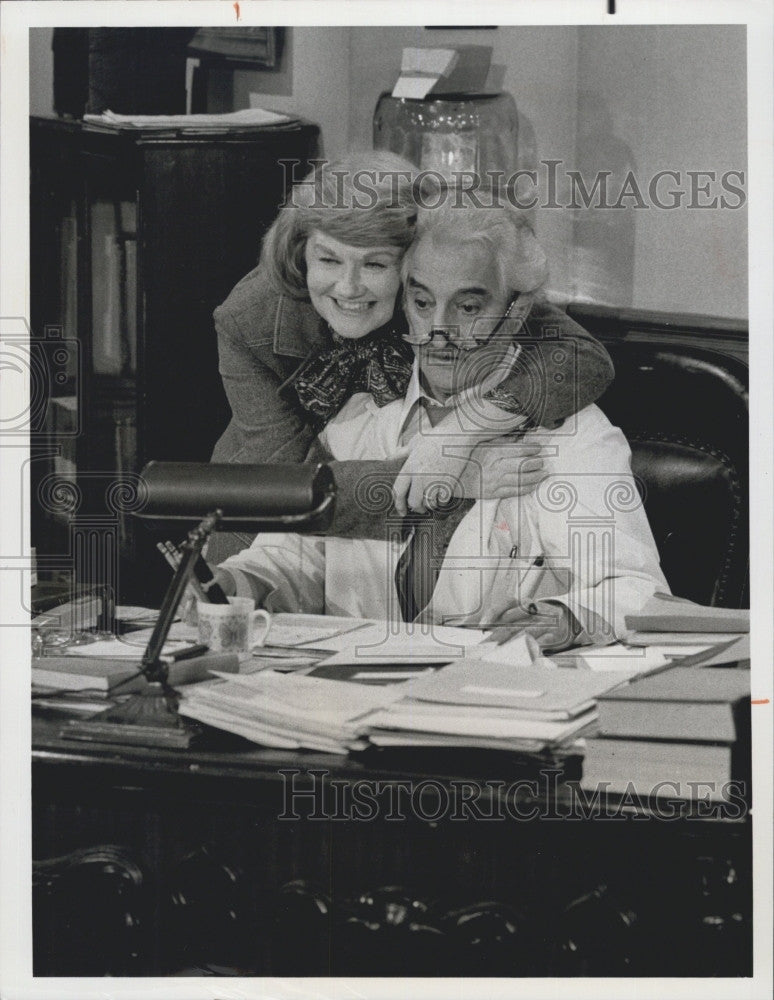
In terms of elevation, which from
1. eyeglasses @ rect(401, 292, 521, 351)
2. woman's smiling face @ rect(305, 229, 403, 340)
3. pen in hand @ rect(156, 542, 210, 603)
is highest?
woman's smiling face @ rect(305, 229, 403, 340)

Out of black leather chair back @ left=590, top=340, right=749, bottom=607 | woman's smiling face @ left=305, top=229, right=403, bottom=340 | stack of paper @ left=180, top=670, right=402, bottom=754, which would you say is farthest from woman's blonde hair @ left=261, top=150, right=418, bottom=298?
stack of paper @ left=180, top=670, right=402, bottom=754

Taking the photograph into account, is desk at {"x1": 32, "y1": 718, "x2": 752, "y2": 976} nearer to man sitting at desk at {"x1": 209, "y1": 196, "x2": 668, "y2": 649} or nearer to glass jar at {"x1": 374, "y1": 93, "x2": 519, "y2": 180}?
man sitting at desk at {"x1": 209, "y1": 196, "x2": 668, "y2": 649}

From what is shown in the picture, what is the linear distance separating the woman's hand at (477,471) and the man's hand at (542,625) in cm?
20

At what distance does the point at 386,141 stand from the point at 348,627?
2.73ft

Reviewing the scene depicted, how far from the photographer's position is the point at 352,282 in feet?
6.53

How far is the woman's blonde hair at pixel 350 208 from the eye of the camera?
6.38 ft

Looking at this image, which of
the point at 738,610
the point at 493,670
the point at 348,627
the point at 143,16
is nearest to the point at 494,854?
the point at 493,670

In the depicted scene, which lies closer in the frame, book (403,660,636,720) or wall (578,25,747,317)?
book (403,660,636,720)

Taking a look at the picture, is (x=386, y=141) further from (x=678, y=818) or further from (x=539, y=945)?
(x=539, y=945)

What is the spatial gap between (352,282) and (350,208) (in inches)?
4.9

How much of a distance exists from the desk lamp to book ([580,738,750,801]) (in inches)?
24.0

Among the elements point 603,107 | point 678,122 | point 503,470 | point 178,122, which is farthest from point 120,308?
point 678,122

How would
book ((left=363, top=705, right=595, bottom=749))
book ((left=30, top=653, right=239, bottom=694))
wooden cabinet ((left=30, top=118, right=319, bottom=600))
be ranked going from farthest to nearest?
1. wooden cabinet ((left=30, top=118, right=319, bottom=600))
2. book ((left=30, top=653, right=239, bottom=694))
3. book ((left=363, top=705, right=595, bottom=749))

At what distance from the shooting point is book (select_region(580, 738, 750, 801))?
5.81ft
